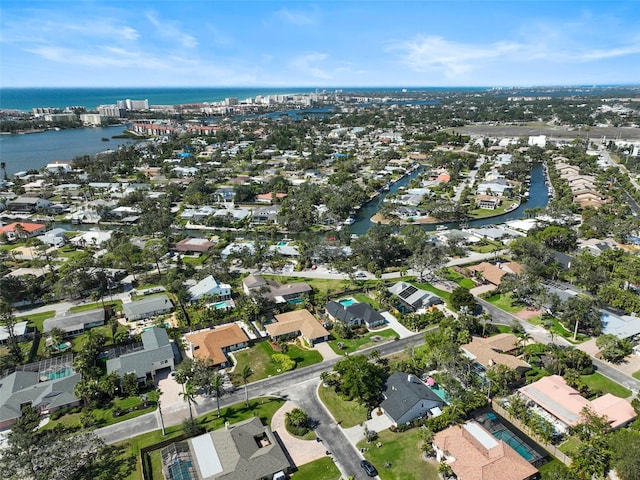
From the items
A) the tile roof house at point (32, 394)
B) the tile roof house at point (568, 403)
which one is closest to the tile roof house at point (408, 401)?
the tile roof house at point (568, 403)

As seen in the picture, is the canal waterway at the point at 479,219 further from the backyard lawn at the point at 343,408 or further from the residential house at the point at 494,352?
the backyard lawn at the point at 343,408

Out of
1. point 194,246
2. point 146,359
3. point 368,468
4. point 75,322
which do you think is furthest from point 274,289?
point 368,468

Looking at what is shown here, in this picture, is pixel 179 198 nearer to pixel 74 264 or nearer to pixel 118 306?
pixel 74 264

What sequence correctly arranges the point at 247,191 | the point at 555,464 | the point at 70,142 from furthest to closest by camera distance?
the point at 70,142 → the point at 247,191 → the point at 555,464

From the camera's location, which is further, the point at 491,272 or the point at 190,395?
the point at 491,272

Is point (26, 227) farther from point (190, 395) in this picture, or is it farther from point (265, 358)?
point (190, 395)

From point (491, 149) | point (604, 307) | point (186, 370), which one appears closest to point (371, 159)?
point (491, 149)
